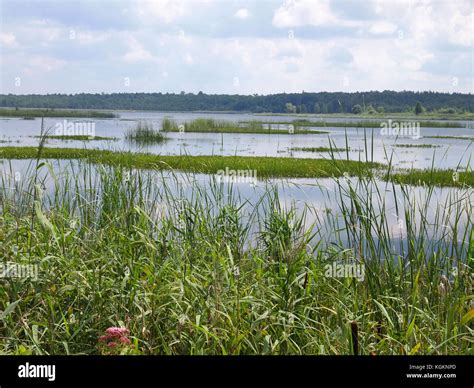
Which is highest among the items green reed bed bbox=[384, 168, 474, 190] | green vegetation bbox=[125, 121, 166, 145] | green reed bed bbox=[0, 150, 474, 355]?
green vegetation bbox=[125, 121, 166, 145]

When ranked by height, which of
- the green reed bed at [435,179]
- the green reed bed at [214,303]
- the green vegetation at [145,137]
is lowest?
the green reed bed at [214,303]

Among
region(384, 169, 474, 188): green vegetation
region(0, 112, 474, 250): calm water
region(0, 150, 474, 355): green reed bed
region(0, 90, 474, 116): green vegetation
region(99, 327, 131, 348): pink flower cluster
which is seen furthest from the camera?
region(0, 90, 474, 116): green vegetation

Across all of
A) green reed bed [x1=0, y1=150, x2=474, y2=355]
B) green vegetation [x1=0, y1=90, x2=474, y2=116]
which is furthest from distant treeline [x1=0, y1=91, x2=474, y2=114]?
green reed bed [x1=0, y1=150, x2=474, y2=355]

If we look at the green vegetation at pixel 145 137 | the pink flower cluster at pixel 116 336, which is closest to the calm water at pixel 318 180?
the green vegetation at pixel 145 137

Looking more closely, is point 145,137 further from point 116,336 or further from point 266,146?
point 116,336

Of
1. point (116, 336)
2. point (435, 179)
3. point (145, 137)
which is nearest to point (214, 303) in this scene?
point (116, 336)

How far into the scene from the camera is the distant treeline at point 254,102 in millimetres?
42406

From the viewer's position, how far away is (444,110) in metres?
52.9

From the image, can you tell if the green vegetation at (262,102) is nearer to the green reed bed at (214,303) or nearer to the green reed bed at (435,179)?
the green reed bed at (435,179)

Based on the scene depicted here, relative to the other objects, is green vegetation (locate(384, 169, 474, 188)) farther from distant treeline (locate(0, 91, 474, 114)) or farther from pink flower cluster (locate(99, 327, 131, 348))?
distant treeline (locate(0, 91, 474, 114))

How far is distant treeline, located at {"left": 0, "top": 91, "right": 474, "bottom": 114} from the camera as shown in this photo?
139 ft

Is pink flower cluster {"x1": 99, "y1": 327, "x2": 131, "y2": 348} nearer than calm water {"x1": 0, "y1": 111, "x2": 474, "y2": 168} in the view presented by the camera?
Yes

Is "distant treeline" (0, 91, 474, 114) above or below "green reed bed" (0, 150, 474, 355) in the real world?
above
